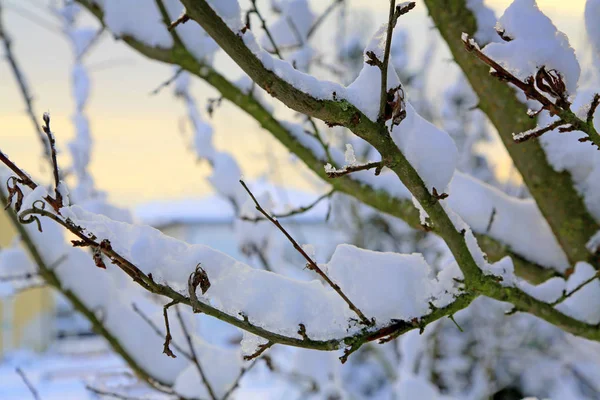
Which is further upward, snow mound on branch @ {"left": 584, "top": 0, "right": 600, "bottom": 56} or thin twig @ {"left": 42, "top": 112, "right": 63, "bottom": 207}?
snow mound on branch @ {"left": 584, "top": 0, "right": 600, "bottom": 56}

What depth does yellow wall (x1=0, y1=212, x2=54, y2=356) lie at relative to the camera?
943 centimetres

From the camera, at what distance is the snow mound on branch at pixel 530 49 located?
0.61 meters

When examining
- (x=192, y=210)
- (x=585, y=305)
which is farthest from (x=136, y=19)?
(x=192, y=210)

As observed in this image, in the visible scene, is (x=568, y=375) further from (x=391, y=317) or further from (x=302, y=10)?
(x=391, y=317)

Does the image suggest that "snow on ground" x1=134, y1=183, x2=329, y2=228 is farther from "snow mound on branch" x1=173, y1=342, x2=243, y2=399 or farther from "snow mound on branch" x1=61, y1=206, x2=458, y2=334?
"snow mound on branch" x1=61, y1=206, x2=458, y2=334

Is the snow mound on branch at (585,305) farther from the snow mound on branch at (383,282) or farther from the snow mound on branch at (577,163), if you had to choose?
the snow mound on branch at (383,282)

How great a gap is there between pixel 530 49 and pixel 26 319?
11135 millimetres

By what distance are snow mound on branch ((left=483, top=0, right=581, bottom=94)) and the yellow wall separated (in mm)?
9794

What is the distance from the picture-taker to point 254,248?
198 cm

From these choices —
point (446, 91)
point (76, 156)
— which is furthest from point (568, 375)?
point (76, 156)

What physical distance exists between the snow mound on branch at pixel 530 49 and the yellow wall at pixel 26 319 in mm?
9794

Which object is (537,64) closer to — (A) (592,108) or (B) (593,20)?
(A) (592,108)

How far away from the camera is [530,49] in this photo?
2.00ft

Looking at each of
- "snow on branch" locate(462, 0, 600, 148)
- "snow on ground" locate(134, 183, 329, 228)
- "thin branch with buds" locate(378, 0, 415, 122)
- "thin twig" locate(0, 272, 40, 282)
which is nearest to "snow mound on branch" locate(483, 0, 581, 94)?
"snow on branch" locate(462, 0, 600, 148)
